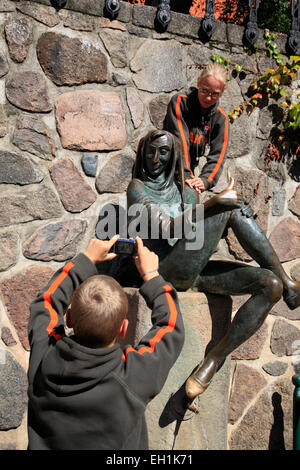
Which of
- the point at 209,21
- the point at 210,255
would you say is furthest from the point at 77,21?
the point at 210,255

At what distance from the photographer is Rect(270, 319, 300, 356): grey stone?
3303mm

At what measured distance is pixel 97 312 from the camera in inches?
53.5

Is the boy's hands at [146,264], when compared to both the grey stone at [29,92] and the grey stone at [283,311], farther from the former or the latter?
the grey stone at [283,311]

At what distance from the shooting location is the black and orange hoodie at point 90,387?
1.32m

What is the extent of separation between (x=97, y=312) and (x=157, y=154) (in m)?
1.28

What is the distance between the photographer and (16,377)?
2633 millimetres

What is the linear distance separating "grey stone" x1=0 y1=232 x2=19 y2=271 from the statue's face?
831 mm

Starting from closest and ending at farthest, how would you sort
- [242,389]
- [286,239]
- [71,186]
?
[71,186]
[242,389]
[286,239]

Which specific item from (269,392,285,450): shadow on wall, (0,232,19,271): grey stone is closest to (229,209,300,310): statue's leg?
(0,232,19,271): grey stone

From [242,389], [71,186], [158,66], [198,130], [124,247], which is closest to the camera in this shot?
[124,247]

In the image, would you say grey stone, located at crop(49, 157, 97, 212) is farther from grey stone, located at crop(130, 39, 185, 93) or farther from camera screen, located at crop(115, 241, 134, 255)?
camera screen, located at crop(115, 241, 134, 255)

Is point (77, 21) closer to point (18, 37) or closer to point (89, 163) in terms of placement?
point (18, 37)
